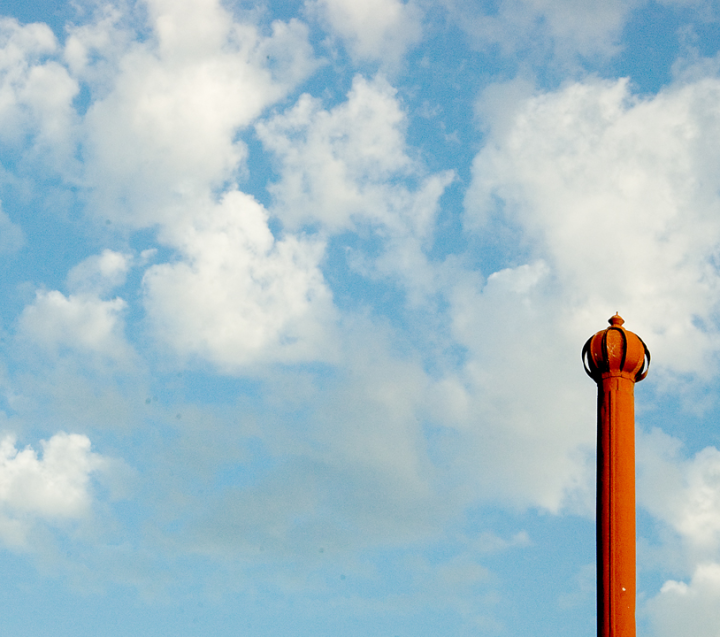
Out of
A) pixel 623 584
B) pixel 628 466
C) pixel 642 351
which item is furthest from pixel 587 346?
pixel 623 584

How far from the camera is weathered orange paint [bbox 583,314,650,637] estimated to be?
23125 mm

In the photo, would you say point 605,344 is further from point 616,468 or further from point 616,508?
point 616,508

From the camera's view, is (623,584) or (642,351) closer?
(623,584)

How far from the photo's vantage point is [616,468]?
79.1 ft

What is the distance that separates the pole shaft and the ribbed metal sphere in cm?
24

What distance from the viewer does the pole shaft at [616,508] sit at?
23031 mm

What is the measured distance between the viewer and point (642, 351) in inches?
985

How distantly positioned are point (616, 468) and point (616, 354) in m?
2.66

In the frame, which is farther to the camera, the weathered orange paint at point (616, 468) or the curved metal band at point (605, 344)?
the curved metal band at point (605, 344)

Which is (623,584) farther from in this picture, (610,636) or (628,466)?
(628,466)

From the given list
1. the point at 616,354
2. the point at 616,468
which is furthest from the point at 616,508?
the point at 616,354

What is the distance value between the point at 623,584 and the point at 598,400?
4.27 metres

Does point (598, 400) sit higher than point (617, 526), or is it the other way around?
point (598, 400)

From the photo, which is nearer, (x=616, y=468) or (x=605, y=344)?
(x=616, y=468)
